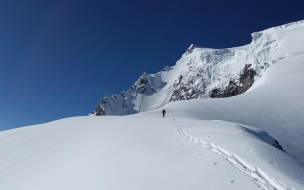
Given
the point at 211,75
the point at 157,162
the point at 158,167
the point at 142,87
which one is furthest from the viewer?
the point at 142,87

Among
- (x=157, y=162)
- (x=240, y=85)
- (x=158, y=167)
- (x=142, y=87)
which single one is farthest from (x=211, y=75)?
(x=158, y=167)

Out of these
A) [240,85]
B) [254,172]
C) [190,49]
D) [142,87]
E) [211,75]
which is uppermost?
[190,49]

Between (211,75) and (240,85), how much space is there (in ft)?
110

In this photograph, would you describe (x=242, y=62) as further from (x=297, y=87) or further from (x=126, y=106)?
(x=126, y=106)

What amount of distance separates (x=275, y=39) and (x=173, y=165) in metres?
68.5

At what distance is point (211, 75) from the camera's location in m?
114

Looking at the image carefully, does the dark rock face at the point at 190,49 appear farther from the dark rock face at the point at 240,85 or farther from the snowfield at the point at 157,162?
the snowfield at the point at 157,162

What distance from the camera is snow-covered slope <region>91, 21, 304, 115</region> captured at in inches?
2507

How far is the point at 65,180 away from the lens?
21.9 feet

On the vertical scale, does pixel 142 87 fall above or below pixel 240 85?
above

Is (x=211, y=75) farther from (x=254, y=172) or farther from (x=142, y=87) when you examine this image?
(x=254, y=172)

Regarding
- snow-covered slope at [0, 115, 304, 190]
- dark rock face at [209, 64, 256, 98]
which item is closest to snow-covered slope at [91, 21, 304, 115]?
dark rock face at [209, 64, 256, 98]

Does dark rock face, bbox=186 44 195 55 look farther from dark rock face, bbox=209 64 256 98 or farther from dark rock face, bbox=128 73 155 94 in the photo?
dark rock face, bbox=209 64 256 98

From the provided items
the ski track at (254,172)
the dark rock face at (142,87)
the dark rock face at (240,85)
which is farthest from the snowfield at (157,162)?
the dark rock face at (142,87)
